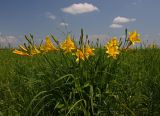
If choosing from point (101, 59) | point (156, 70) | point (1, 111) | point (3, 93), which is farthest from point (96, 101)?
point (3, 93)

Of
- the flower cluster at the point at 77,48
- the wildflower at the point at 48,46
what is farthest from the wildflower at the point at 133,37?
the wildflower at the point at 48,46

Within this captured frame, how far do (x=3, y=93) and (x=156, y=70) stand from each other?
81.2 inches

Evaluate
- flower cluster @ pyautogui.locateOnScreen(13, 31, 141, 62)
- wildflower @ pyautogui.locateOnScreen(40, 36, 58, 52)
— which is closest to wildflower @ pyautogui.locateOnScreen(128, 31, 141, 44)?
flower cluster @ pyautogui.locateOnScreen(13, 31, 141, 62)

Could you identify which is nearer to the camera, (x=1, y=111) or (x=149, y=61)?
(x=1, y=111)

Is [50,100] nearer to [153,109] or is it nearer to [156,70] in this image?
[153,109]

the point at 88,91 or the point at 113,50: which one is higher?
the point at 113,50

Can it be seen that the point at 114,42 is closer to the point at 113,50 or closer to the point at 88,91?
the point at 113,50

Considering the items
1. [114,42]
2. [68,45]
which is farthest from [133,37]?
[68,45]

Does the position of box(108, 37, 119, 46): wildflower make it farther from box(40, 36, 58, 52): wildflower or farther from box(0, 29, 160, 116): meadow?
box(40, 36, 58, 52): wildflower

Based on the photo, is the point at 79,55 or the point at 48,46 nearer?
the point at 79,55

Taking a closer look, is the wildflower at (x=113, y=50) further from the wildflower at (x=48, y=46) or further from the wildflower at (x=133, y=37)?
the wildflower at (x=48, y=46)

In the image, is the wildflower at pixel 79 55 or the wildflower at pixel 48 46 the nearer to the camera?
the wildflower at pixel 79 55

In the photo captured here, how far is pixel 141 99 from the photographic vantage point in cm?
363

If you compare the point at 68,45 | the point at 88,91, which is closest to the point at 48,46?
the point at 68,45
